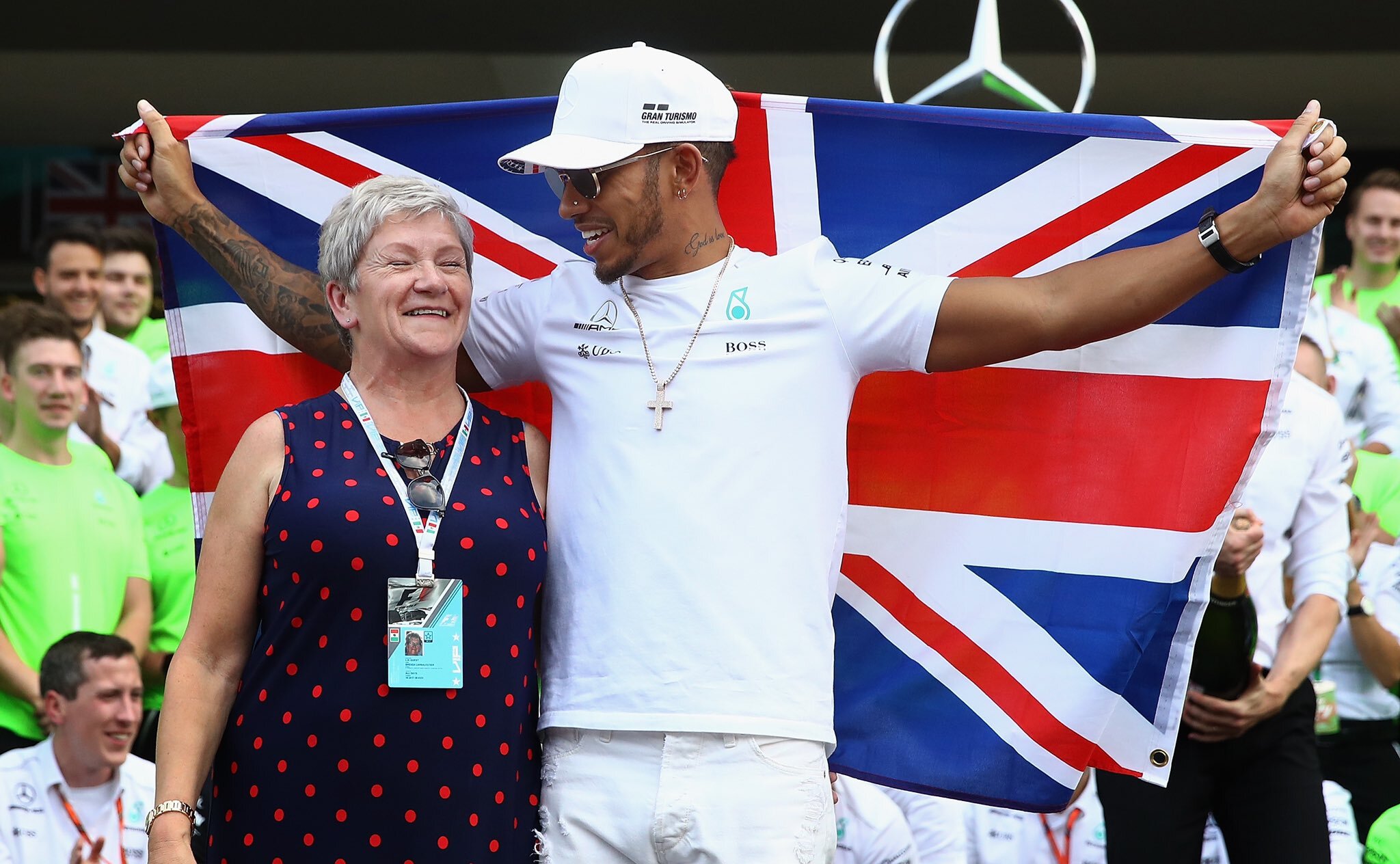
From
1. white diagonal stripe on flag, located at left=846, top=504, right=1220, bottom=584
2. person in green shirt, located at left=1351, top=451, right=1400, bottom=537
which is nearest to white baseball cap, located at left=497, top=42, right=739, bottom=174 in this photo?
white diagonal stripe on flag, located at left=846, top=504, right=1220, bottom=584

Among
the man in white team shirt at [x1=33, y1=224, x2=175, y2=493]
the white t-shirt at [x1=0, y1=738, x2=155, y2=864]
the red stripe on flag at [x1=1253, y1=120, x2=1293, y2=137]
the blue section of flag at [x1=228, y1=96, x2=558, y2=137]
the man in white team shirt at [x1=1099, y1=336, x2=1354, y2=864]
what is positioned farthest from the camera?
the man in white team shirt at [x1=33, y1=224, x2=175, y2=493]

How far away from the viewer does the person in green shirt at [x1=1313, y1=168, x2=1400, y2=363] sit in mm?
7242

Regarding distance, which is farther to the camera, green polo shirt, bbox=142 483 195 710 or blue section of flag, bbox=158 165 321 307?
green polo shirt, bbox=142 483 195 710

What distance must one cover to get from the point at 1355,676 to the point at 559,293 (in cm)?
378

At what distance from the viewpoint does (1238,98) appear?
9648 mm

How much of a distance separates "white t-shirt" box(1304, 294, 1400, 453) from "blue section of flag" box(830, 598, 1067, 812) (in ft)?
13.1

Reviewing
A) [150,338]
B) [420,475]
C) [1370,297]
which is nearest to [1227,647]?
[420,475]

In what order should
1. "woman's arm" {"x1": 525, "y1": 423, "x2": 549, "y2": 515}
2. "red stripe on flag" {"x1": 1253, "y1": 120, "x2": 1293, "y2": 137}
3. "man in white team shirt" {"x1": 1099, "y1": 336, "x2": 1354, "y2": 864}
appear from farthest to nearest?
1. "man in white team shirt" {"x1": 1099, "y1": 336, "x2": 1354, "y2": 864}
2. "red stripe on flag" {"x1": 1253, "y1": 120, "x2": 1293, "y2": 137}
3. "woman's arm" {"x1": 525, "y1": 423, "x2": 549, "y2": 515}

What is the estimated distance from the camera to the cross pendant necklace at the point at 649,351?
2938mm

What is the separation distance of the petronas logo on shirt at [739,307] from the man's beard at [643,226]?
0.60ft

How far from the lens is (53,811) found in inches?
207

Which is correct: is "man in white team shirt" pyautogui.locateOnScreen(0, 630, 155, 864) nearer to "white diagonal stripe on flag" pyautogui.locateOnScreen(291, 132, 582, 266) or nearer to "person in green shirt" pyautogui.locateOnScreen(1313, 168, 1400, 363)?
"white diagonal stripe on flag" pyautogui.locateOnScreen(291, 132, 582, 266)

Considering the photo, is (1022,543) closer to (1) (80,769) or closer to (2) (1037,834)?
(2) (1037,834)

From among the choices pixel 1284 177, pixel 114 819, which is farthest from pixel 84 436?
pixel 1284 177
